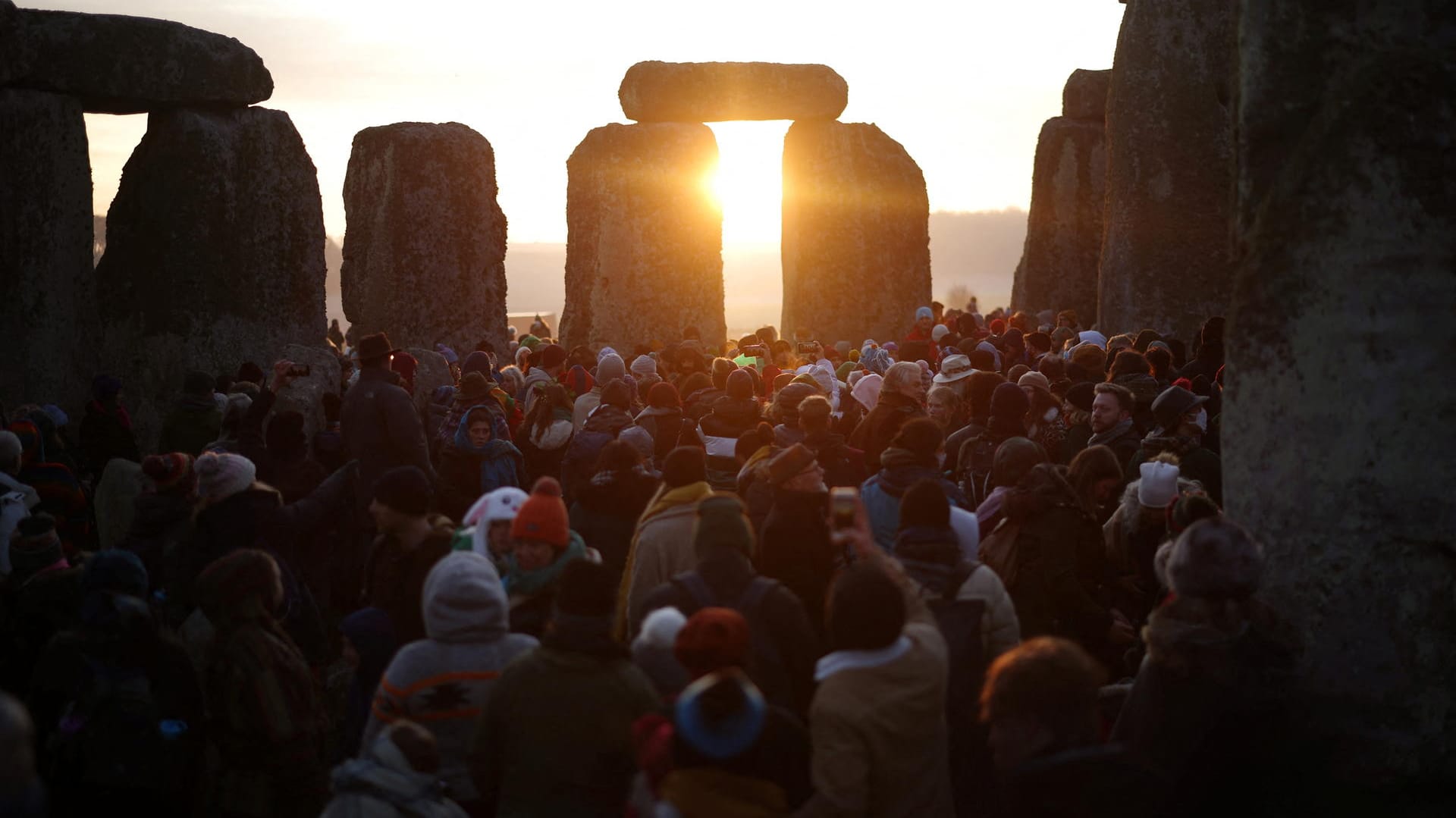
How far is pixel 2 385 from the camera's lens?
12266mm

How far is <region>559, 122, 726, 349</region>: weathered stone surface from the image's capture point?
19.6 meters

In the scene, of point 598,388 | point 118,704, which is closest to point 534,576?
point 118,704

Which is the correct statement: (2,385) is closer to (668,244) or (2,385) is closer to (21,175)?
(21,175)

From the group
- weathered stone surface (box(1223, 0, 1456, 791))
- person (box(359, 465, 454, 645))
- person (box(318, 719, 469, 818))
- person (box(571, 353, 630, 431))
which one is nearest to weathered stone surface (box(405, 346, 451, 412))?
person (box(571, 353, 630, 431))

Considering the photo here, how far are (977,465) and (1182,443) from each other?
0.88 meters

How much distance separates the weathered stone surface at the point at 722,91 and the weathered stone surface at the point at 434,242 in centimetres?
369

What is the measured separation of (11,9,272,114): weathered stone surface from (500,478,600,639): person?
940 cm

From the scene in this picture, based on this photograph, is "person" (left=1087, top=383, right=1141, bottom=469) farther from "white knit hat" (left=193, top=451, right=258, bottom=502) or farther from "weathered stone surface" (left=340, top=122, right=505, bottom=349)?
"weathered stone surface" (left=340, top=122, right=505, bottom=349)

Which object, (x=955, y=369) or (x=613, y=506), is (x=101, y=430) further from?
(x=955, y=369)

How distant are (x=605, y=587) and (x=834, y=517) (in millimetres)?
964

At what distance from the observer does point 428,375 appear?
11.1 metres

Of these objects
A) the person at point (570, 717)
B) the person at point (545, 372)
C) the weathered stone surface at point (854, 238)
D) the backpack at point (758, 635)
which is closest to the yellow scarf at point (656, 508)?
the backpack at point (758, 635)

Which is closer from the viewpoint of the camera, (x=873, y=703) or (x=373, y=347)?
(x=873, y=703)

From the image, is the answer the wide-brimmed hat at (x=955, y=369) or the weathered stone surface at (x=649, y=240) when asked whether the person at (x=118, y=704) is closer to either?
the wide-brimmed hat at (x=955, y=369)
